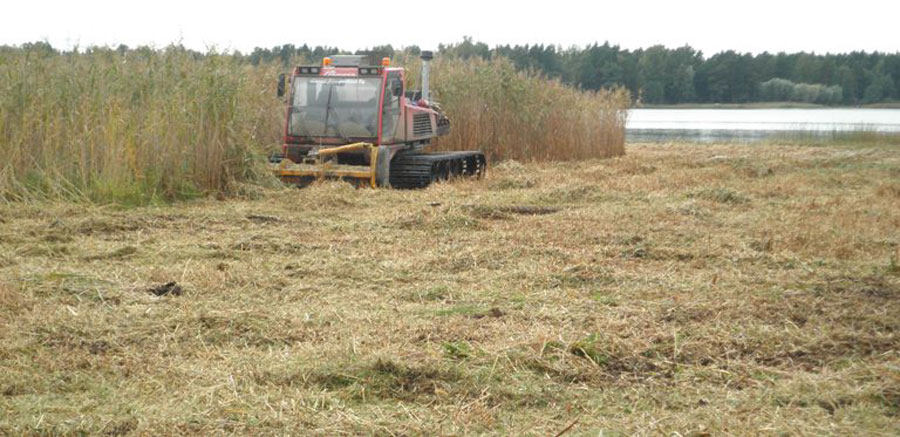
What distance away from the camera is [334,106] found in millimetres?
15812

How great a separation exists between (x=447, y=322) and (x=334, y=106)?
10.1m

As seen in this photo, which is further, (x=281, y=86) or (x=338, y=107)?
(x=281, y=86)

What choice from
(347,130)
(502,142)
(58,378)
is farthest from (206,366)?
(502,142)

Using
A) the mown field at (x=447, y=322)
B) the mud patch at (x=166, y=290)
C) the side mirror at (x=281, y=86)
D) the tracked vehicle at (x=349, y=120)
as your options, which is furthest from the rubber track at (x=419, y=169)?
the mud patch at (x=166, y=290)

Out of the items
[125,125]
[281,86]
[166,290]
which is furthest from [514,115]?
[166,290]

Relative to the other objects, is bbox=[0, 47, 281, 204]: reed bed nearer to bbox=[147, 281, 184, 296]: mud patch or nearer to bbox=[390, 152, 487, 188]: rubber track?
bbox=[390, 152, 487, 188]: rubber track

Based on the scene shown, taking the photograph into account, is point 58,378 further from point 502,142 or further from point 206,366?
point 502,142

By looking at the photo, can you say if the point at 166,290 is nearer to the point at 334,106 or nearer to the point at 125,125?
the point at 125,125

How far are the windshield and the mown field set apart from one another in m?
4.40

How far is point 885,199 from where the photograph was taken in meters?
13.8

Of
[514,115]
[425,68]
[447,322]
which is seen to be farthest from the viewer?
[514,115]

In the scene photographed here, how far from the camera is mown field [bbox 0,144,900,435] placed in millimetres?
4500

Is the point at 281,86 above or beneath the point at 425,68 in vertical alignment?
beneath

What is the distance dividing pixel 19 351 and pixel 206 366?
3.19 feet
